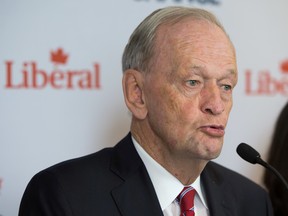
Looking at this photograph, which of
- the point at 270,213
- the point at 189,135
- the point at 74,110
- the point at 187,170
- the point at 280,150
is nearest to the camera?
the point at 189,135

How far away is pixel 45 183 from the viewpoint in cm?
142

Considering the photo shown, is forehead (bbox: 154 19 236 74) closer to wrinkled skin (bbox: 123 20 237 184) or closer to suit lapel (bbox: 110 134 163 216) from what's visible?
wrinkled skin (bbox: 123 20 237 184)

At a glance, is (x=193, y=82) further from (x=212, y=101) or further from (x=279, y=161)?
(x=279, y=161)

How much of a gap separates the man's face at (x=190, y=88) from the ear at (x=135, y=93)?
0.02m

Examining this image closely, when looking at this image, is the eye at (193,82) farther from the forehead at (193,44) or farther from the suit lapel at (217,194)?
the suit lapel at (217,194)

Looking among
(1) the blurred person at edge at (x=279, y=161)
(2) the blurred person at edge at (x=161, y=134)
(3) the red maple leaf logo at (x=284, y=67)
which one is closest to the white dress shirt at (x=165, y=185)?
(2) the blurred person at edge at (x=161, y=134)

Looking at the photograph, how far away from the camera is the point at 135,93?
151cm

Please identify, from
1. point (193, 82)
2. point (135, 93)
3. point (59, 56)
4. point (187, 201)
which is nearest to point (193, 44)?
point (193, 82)

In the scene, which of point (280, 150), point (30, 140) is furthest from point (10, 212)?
point (280, 150)

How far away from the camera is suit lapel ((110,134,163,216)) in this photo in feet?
4.62

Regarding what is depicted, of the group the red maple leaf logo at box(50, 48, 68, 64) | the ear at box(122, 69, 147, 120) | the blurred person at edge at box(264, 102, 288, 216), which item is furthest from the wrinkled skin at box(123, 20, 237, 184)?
the blurred person at edge at box(264, 102, 288, 216)

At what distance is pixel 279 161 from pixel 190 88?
97cm

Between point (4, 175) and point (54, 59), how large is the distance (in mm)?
436

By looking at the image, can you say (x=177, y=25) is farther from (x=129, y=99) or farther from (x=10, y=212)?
(x=10, y=212)
